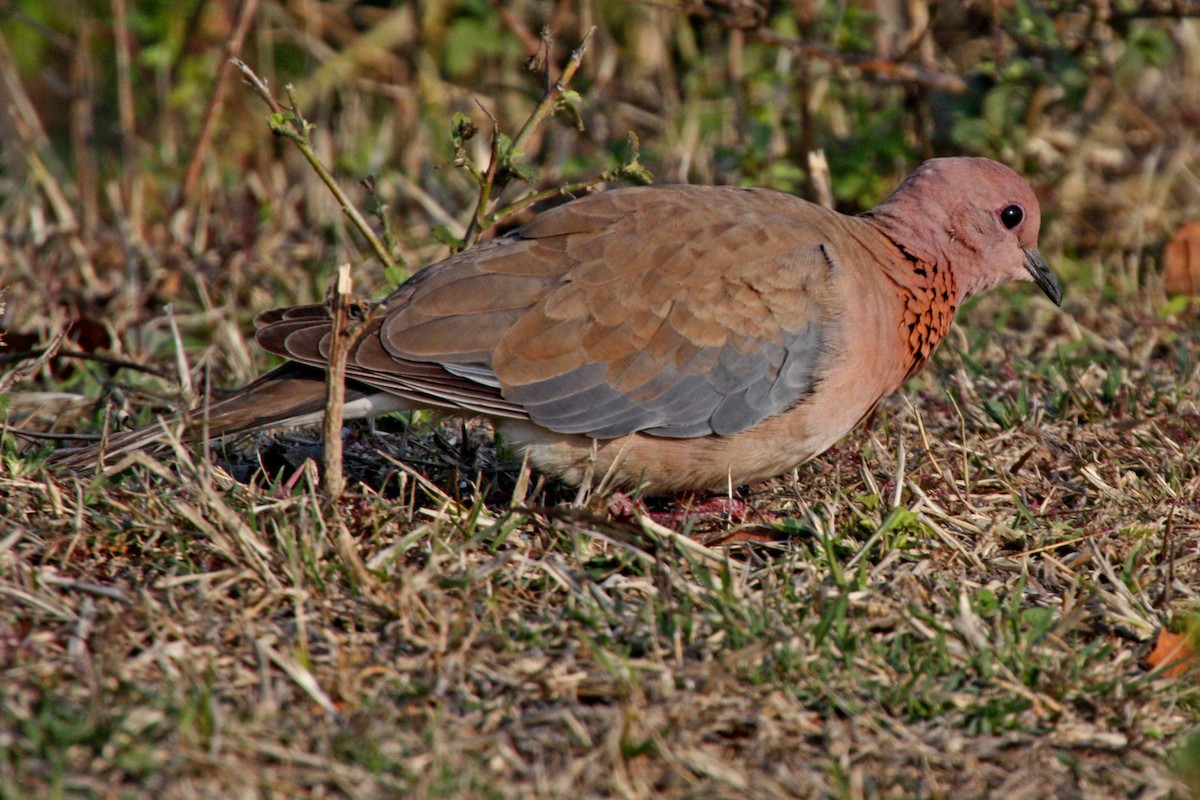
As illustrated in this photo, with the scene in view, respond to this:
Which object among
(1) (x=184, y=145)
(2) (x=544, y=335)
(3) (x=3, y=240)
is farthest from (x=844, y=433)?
(1) (x=184, y=145)

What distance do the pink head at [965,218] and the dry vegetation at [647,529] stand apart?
0.45m

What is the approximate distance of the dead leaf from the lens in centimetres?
539

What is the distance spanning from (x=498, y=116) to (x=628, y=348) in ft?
11.8

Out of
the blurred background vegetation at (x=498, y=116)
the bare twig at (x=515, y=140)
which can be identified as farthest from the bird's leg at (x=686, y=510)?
the blurred background vegetation at (x=498, y=116)

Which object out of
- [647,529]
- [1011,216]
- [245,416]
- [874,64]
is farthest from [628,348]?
[874,64]

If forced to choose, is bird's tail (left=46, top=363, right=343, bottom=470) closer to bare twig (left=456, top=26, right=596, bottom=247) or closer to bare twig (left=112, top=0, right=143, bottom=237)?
bare twig (left=456, top=26, right=596, bottom=247)

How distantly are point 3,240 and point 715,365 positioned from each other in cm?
335

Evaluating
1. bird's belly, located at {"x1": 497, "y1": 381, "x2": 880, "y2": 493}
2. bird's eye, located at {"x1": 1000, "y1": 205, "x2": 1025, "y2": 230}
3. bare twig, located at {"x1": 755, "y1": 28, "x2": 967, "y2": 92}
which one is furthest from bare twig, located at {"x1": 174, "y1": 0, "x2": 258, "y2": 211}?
bird's eye, located at {"x1": 1000, "y1": 205, "x2": 1025, "y2": 230}

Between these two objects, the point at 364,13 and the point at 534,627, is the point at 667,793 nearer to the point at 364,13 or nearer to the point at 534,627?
the point at 534,627

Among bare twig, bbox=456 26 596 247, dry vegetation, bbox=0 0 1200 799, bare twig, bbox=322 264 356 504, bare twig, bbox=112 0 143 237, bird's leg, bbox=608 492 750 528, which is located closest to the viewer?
dry vegetation, bbox=0 0 1200 799

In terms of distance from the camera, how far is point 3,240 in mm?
5523

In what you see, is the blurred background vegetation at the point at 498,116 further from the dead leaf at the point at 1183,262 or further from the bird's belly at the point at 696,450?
the bird's belly at the point at 696,450

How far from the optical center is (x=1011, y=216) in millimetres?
4258

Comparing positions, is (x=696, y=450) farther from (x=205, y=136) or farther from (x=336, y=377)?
(x=205, y=136)
